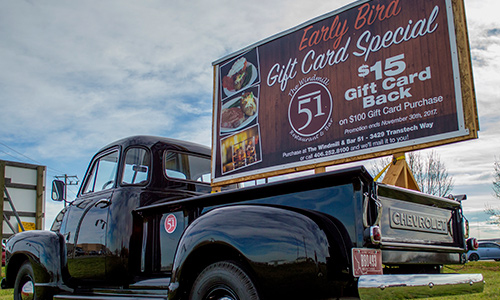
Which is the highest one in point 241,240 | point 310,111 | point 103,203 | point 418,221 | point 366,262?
point 310,111

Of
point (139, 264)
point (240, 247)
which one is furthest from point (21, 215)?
point (240, 247)

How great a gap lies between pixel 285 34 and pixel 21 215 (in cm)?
853

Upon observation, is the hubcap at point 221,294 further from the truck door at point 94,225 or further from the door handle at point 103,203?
the door handle at point 103,203

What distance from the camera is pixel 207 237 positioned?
3.06 m

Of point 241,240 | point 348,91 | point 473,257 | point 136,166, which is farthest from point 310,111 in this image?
point 473,257

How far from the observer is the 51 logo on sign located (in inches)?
195

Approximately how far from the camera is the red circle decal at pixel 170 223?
152 inches

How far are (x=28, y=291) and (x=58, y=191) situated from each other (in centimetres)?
118

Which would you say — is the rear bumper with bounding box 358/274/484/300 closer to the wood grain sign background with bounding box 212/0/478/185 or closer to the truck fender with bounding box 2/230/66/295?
the wood grain sign background with bounding box 212/0/478/185

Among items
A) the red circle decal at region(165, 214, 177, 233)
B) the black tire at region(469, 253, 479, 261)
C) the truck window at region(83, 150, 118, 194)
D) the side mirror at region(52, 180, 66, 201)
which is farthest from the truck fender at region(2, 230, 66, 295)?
the black tire at region(469, 253, 479, 261)

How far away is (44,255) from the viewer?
484cm

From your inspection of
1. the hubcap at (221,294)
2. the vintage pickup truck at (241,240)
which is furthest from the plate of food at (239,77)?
the hubcap at (221,294)

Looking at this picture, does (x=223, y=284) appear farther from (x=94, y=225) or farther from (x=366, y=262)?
(x=94, y=225)

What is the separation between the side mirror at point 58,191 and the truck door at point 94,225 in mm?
421
